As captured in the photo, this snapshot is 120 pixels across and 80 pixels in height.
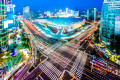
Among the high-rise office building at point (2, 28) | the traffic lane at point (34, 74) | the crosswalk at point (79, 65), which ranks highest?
the high-rise office building at point (2, 28)

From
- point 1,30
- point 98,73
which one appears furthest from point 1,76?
point 98,73

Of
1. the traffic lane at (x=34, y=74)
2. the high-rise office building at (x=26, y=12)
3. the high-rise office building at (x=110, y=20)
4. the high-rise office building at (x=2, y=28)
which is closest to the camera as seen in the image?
the traffic lane at (x=34, y=74)

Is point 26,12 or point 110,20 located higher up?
point 26,12

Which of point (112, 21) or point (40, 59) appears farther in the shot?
point (112, 21)

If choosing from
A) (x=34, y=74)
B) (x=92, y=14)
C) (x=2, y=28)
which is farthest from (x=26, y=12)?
(x=34, y=74)

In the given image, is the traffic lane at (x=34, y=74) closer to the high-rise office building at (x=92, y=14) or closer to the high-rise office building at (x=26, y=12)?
the high-rise office building at (x=92, y=14)

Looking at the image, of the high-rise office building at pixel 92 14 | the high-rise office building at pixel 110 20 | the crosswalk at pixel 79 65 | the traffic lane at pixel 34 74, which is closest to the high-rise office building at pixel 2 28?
the traffic lane at pixel 34 74

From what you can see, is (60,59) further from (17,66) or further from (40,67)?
(17,66)

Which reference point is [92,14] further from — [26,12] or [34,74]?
[34,74]
